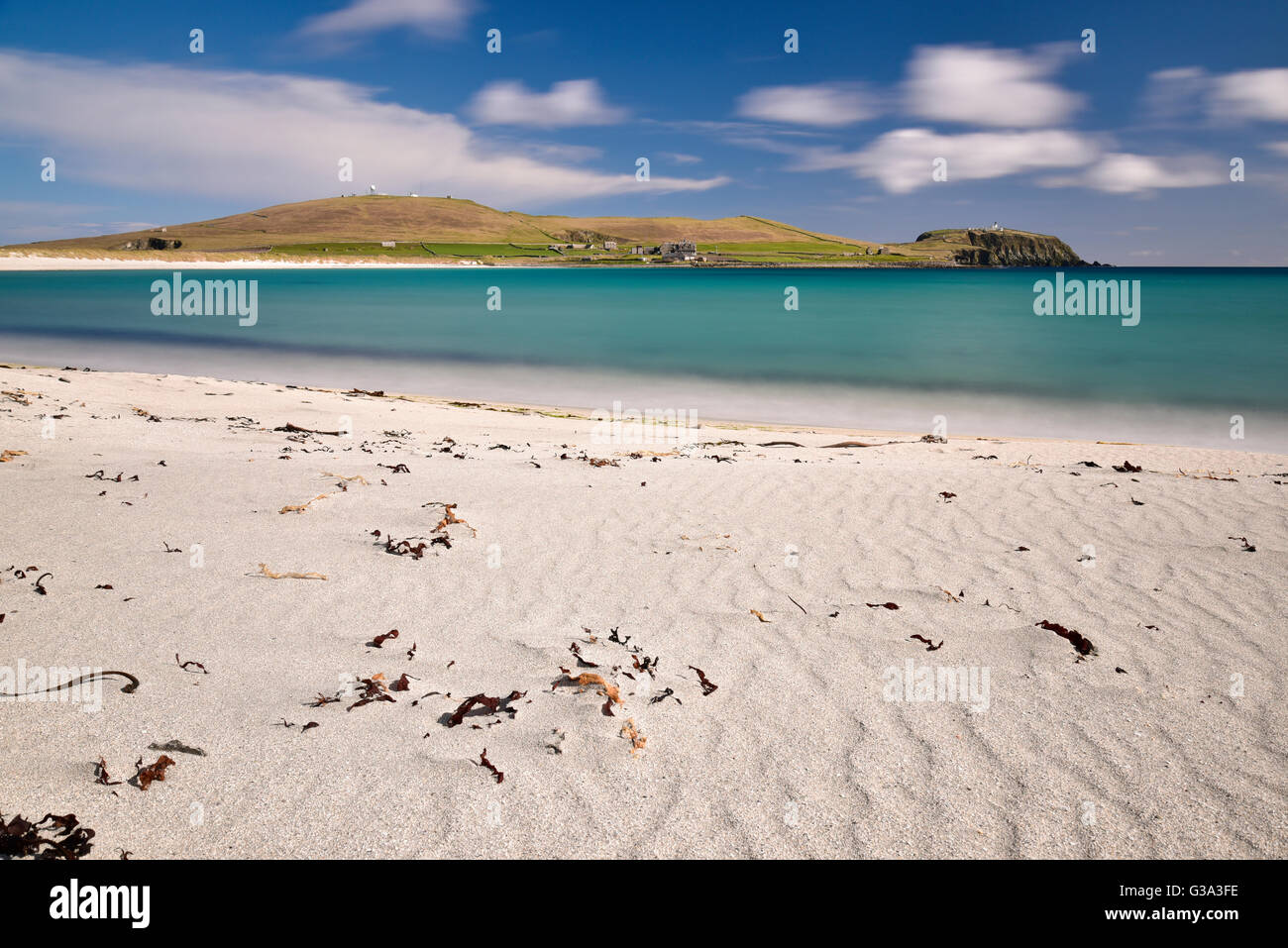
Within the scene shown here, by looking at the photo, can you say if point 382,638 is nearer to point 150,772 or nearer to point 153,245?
point 150,772

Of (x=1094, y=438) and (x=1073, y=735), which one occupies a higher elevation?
(x=1094, y=438)

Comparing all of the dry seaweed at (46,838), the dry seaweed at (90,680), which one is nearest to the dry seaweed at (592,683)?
the dry seaweed at (46,838)

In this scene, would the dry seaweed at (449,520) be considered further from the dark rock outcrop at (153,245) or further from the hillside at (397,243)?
the dark rock outcrop at (153,245)

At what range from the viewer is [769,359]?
26.4 meters

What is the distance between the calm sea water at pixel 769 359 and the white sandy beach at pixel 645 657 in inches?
399

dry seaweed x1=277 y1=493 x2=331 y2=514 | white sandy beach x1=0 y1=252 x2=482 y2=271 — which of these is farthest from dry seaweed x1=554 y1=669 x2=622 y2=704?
white sandy beach x1=0 y1=252 x2=482 y2=271

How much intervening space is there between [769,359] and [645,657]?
926 inches

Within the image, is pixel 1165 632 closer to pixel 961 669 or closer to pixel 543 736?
pixel 961 669

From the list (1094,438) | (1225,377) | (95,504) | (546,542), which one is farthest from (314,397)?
(1225,377)

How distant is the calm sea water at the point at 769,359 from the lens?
57.1ft

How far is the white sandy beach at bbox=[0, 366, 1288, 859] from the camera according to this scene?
279 centimetres

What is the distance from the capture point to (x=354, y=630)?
4262 millimetres

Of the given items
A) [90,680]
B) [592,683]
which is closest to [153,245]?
[90,680]

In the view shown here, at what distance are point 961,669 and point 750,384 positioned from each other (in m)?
17.7
